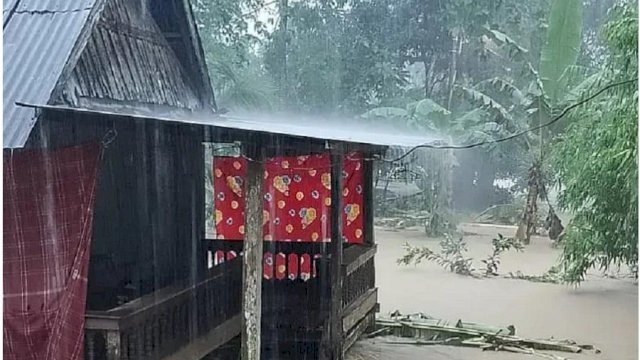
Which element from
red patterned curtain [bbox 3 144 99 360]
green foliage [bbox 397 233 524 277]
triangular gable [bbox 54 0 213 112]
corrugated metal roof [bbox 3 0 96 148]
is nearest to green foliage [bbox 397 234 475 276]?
green foliage [bbox 397 233 524 277]

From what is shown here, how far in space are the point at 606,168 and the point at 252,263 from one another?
3.08 ft

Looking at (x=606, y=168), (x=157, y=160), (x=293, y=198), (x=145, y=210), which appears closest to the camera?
(x=606, y=168)

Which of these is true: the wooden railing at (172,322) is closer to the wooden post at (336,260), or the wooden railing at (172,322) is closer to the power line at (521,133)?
the wooden post at (336,260)

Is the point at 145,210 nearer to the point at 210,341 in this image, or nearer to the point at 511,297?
the point at 210,341

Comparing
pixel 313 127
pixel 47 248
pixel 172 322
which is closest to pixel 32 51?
pixel 47 248

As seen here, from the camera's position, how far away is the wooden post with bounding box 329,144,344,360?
7.88 feet

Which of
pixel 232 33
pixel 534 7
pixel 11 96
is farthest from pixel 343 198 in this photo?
pixel 11 96

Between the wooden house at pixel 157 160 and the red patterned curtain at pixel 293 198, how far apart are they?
→ 46mm

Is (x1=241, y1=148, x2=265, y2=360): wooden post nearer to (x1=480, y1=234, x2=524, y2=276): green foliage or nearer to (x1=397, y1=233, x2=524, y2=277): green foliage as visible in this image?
(x1=397, y1=233, x2=524, y2=277): green foliage

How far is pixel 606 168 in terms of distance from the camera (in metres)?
1.58

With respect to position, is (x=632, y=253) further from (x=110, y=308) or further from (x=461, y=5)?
(x=110, y=308)

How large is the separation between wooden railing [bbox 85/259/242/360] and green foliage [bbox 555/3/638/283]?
0.93 m

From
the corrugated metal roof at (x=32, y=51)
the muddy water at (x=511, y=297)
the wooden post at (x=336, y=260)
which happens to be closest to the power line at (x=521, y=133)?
the muddy water at (x=511, y=297)

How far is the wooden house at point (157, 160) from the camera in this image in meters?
1.63
